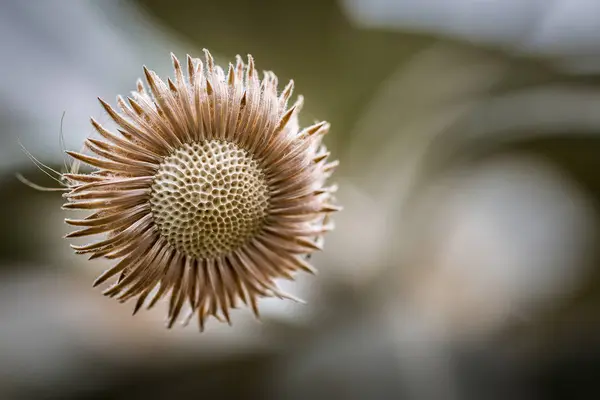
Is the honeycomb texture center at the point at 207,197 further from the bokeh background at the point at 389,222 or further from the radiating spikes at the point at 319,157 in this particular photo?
the bokeh background at the point at 389,222

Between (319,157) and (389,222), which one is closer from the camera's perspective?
(319,157)

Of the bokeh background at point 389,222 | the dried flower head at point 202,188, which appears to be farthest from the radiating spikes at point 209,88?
the bokeh background at point 389,222

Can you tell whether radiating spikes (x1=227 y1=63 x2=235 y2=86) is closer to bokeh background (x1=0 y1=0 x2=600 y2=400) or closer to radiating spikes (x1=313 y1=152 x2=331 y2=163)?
radiating spikes (x1=313 y1=152 x2=331 y2=163)

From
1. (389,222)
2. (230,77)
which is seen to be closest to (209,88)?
(230,77)

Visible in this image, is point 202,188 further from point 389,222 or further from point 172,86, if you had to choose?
point 389,222

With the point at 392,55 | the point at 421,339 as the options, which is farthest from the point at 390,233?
the point at 392,55

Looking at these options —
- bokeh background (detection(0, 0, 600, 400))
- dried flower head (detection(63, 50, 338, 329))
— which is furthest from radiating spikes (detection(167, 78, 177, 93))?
bokeh background (detection(0, 0, 600, 400))
